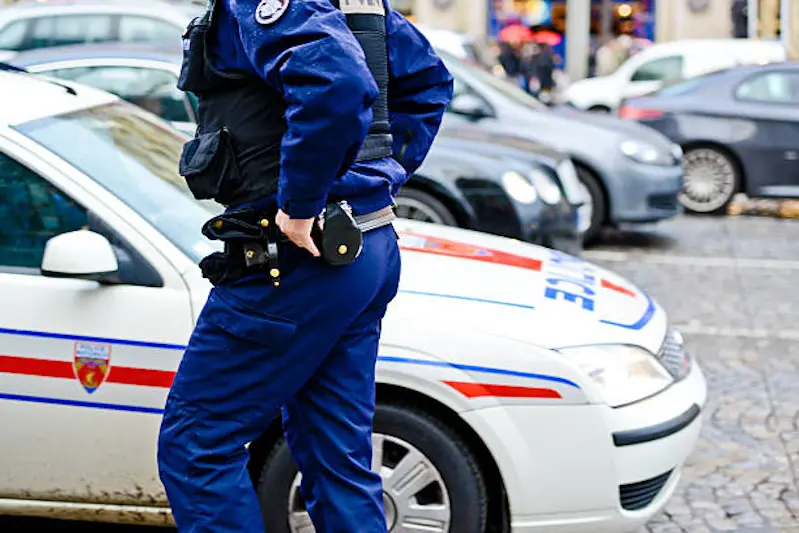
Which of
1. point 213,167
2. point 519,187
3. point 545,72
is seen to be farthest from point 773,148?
point 545,72

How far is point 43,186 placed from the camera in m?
3.78

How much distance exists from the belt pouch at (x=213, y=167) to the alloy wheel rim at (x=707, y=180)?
9.14 metres

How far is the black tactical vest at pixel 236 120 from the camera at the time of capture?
9.17ft

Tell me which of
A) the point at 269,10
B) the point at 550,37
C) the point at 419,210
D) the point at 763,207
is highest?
the point at 269,10

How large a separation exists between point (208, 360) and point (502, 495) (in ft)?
3.79

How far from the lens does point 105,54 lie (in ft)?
24.3

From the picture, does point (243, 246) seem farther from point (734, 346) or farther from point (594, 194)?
point (594, 194)

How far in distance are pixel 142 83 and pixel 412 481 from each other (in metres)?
4.13

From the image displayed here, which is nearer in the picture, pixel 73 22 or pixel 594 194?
pixel 594 194

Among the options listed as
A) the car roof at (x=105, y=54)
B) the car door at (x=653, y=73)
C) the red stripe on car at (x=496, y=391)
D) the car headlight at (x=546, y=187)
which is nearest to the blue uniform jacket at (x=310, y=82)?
the red stripe on car at (x=496, y=391)

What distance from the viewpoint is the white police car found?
3.59 m

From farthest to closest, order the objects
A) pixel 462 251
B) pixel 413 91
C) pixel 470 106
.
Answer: pixel 470 106
pixel 462 251
pixel 413 91

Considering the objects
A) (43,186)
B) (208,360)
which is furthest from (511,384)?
(43,186)

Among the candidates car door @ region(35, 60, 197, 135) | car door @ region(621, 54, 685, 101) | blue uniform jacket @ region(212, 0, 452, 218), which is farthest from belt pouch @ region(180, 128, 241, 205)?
car door @ region(621, 54, 685, 101)
